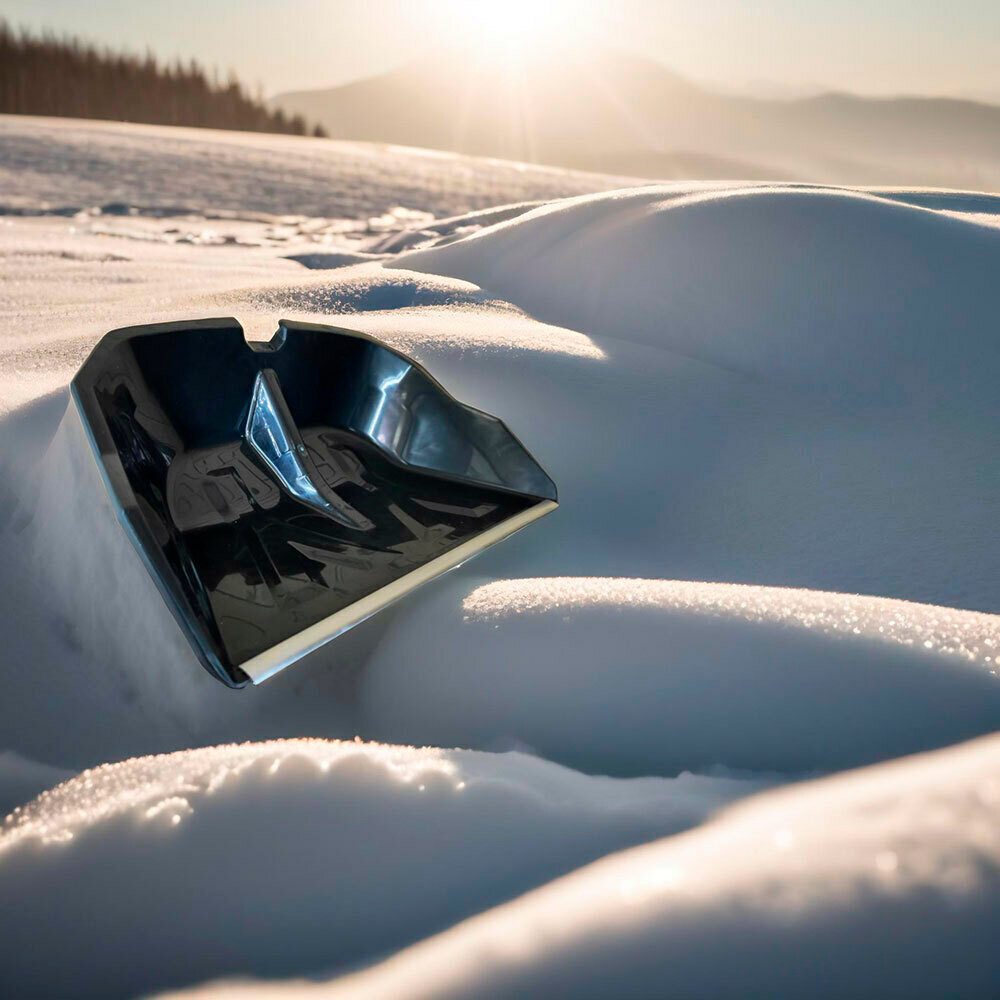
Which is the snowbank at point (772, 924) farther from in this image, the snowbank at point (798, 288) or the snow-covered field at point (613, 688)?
the snowbank at point (798, 288)

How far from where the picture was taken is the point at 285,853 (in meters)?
0.32

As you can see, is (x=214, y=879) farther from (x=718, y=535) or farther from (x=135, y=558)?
(x=718, y=535)

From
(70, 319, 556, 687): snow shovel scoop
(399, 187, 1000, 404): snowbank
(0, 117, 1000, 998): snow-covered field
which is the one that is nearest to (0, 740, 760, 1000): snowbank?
(0, 117, 1000, 998): snow-covered field

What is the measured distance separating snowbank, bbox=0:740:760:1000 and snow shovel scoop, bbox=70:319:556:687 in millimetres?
112

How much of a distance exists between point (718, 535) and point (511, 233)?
82 centimetres

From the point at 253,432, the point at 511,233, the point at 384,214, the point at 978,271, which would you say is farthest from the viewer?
the point at 384,214

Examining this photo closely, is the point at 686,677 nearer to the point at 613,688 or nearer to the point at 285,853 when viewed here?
the point at 613,688

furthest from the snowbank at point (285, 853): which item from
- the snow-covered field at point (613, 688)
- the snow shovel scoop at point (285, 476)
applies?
the snow shovel scoop at point (285, 476)

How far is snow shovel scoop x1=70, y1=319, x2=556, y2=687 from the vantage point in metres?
0.50

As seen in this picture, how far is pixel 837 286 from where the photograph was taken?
3.10ft

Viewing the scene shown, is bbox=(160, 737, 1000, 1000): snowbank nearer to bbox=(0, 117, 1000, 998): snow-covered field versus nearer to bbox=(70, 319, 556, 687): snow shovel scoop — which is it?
bbox=(0, 117, 1000, 998): snow-covered field

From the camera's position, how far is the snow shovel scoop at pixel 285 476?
504 millimetres

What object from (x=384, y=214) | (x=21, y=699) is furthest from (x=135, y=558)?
(x=384, y=214)

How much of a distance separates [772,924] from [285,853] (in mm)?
182
